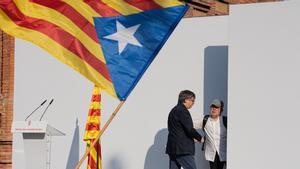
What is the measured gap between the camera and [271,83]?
32.1ft

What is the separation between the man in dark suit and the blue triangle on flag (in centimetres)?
311

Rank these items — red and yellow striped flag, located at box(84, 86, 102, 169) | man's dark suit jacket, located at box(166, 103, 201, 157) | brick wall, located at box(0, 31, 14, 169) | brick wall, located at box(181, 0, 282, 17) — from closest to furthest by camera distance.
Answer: man's dark suit jacket, located at box(166, 103, 201, 157) → red and yellow striped flag, located at box(84, 86, 102, 169) → brick wall, located at box(0, 31, 14, 169) → brick wall, located at box(181, 0, 282, 17)

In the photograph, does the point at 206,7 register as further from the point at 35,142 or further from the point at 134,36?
the point at 134,36

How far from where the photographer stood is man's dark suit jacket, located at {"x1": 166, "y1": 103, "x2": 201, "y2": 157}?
9648 millimetres

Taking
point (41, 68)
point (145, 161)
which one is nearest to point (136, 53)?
point (145, 161)

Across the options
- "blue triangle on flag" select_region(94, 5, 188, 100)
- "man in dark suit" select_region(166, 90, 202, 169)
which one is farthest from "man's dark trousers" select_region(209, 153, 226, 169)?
"blue triangle on flag" select_region(94, 5, 188, 100)

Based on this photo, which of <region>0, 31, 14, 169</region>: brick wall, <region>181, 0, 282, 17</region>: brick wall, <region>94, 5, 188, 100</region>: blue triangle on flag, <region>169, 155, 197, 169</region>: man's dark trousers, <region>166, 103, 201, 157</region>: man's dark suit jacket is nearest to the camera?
<region>94, 5, 188, 100</region>: blue triangle on flag

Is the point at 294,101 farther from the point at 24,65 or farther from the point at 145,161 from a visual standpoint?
the point at 24,65

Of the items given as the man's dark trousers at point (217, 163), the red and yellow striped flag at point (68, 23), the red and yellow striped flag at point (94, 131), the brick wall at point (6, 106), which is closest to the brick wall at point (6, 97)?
the brick wall at point (6, 106)

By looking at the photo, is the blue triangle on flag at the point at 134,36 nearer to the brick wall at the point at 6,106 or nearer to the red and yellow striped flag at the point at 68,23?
the red and yellow striped flag at the point at 68,23

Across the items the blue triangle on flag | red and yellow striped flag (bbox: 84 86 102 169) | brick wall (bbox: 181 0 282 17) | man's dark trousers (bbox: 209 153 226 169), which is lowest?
man's dark trousers (bbox: 209 153 226 169)

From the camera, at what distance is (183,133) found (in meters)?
9.76

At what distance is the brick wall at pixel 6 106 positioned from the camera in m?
13.6

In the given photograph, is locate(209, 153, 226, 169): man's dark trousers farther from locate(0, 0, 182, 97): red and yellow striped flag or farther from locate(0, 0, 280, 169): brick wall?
locate(0, 0, 280, 169): brick wall
